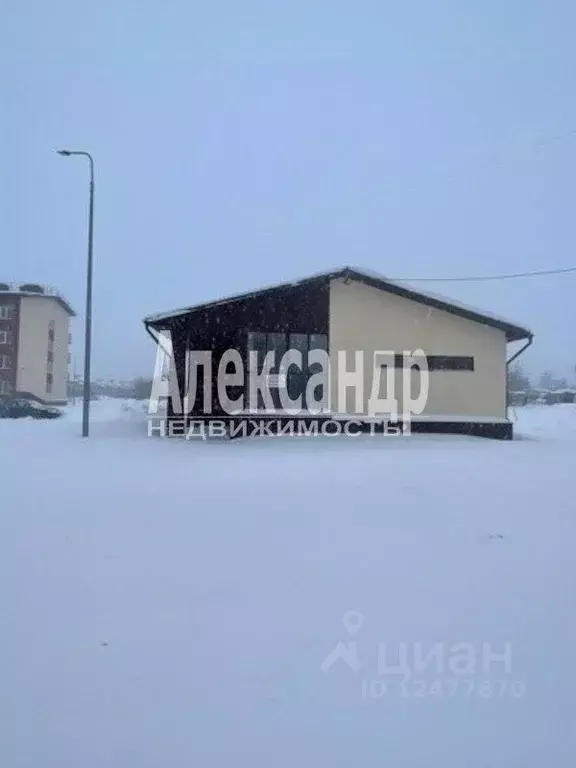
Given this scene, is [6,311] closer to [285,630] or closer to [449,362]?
[449,362]

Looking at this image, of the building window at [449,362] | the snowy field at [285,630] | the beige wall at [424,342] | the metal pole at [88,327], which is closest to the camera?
the snowy field at [285,630]

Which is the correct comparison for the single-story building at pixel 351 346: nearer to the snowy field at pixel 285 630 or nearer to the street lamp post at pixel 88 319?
the street lamp post at pixel 88 319

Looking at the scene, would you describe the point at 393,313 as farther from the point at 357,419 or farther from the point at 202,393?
the point at 202,393

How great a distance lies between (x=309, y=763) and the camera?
8.98 feet

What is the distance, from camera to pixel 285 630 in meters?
3.98

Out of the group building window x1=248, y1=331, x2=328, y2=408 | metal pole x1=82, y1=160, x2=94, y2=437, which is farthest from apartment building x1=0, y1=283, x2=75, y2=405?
building window x1=248, y1=331, x2=328, y2=408

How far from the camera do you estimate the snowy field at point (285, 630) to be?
9.50 feet

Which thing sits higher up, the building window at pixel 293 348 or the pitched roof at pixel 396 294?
the pitched roof at pixel 396 294

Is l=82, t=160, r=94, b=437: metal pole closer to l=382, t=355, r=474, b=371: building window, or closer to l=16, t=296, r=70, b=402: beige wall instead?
l=382, t=355, r=474, b=371: building window

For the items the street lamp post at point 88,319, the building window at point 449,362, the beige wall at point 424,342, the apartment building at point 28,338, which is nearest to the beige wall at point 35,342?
the apartment building at point 28,338

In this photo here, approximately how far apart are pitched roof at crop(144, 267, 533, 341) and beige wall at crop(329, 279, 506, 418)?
22 cm

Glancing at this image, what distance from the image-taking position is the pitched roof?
18.2 m

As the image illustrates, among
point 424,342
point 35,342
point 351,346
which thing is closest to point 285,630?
point 351,346

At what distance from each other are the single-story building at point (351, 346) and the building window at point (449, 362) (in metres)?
0.03
